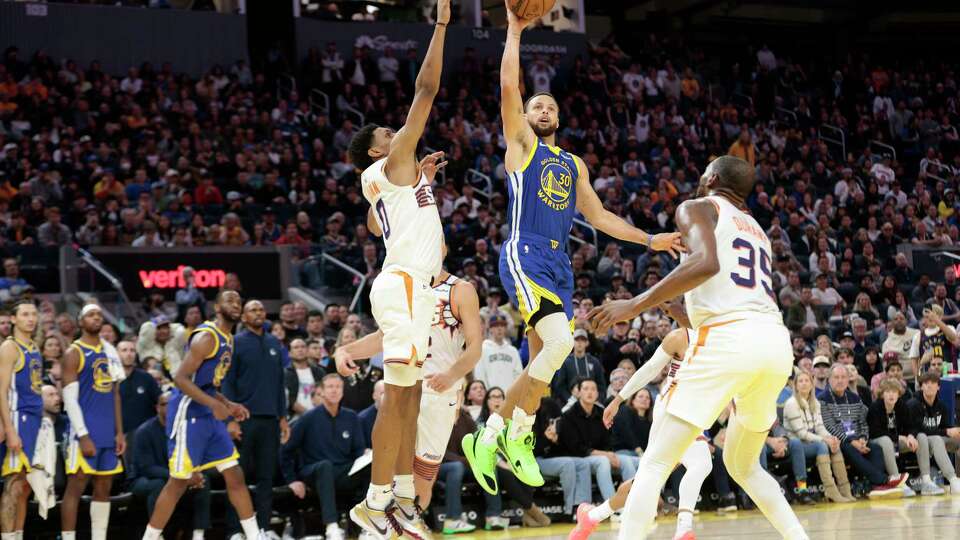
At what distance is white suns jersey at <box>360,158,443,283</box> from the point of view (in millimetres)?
7043

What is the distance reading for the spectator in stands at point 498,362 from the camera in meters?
13.4

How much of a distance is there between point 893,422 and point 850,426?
0.74 meters

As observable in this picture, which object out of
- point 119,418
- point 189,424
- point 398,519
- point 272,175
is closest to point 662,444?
point 398,519

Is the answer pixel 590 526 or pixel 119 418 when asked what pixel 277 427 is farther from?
pixel 590 526

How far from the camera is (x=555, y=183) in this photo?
7.39 m

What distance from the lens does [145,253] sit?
618 inches

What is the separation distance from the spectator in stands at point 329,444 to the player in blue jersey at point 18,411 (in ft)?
7.89

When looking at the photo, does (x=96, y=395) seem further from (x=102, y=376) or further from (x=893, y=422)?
(x=893, y=422)

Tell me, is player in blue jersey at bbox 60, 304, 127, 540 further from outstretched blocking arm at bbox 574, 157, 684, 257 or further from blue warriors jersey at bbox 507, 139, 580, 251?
outstretched blocking arm at bbox 574, 157, 684, 257

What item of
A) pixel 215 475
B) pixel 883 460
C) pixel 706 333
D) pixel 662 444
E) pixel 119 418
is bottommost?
pixel 883 460

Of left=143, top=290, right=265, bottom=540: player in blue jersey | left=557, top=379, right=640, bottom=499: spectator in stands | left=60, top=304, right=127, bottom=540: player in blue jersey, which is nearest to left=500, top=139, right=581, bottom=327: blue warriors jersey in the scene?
left=143, top=290, right=265, bottom=540: player in blue jersey

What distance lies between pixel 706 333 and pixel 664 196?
15.9 m

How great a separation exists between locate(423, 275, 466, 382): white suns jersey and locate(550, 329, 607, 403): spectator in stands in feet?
18.0

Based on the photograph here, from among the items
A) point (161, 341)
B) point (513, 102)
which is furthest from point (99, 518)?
point (513, 102)
